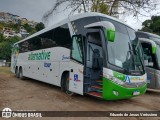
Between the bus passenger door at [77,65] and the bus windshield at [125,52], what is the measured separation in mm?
1328

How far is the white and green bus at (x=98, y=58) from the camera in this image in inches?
275

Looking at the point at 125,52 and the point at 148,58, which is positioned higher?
the point at 125,52

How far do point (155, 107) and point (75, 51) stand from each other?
12.5 feet

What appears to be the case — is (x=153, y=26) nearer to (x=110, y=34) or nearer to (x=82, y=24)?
(x=82, y=24)

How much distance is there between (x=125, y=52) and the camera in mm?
7523

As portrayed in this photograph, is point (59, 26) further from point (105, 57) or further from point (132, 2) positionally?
point (132, 2)

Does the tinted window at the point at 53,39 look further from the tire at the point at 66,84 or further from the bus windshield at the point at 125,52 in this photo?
the bus windshield at the point at 125,52

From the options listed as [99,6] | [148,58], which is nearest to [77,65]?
[148,58]

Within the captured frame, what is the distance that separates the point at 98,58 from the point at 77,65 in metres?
0.89

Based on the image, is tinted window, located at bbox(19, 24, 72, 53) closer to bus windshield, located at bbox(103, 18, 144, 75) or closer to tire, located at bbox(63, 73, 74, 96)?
tire, located at bbox(63, 73, 74, 96)

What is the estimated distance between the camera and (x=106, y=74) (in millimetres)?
6891

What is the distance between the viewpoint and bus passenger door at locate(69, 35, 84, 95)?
7.90 m

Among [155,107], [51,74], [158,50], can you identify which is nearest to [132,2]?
[158,50]

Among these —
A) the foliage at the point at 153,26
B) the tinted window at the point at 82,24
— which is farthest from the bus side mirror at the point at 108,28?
the foliage at the point at 153,26
